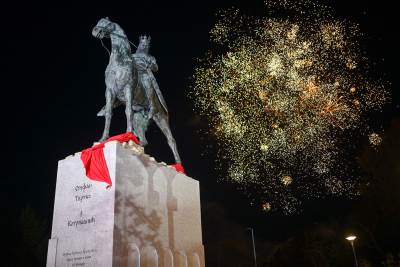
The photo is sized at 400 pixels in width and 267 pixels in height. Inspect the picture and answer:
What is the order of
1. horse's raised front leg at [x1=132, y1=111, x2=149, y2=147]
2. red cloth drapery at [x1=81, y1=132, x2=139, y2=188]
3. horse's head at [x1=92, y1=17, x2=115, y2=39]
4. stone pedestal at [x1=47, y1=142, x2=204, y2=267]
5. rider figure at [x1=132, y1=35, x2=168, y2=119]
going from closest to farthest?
stone pedestal at [x1=47, y1=142, x2=204, y2=267] → red cloth drapery at [x1=81, y1=132, x2=139, y2=188] → horse's head at [x1=92, y1=17, x2=115, y2=39] → horse's raised front leg at [x1=132, y1=111, x2=149, y2=147] → rider figure at [x1=132, y1=35, x2=168, y2=119]

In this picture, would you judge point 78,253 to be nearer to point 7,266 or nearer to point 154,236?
point 154,236

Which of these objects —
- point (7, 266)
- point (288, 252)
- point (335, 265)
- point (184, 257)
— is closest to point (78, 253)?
point (184, 257)

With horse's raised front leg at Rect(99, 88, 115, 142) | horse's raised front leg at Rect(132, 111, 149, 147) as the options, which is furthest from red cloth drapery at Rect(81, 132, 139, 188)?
horse's raised front leg at Rect(132, 111, 149, 147)

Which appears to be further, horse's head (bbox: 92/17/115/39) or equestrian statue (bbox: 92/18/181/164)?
equestrian statue (bbox: 92/18/181/164)

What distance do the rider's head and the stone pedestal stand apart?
152 inches

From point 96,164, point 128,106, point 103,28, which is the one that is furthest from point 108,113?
point 103,28

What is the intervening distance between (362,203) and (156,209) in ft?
99.1

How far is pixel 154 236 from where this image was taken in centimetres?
935

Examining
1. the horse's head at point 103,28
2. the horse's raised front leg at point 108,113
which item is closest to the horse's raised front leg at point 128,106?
the horse's raised front leg at point 108,113

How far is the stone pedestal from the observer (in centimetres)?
815

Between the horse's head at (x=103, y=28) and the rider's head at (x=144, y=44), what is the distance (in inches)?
74.9

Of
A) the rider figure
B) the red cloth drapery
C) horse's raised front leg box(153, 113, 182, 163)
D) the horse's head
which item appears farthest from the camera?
horse's raised front leg box(153, 113, 182, 163)

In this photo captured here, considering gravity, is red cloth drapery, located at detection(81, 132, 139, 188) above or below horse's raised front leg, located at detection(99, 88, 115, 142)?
below

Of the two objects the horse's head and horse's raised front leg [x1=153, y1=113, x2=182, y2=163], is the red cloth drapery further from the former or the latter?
horse's raised front leg [x1=153, y1=113, x2=182, y2=163]
